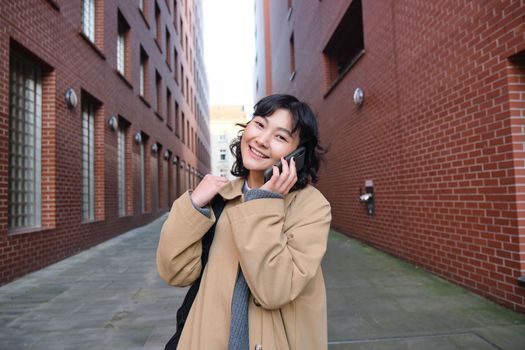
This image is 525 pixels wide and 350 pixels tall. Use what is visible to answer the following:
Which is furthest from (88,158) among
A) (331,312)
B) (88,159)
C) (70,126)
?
(331,312)

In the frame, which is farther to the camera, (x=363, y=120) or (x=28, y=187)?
(x=363, y=120)

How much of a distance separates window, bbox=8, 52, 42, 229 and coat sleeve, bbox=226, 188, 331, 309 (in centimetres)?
574

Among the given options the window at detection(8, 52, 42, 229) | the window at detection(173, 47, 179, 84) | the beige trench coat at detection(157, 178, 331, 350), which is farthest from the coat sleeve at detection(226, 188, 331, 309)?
the window at detection(173, 47, 179, 84)

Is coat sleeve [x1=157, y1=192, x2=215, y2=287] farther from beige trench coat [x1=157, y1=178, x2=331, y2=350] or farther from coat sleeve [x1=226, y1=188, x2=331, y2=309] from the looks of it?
coat sleeve [x1=226, y1=188, x2=331, y2=309]

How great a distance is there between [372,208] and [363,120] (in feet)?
5.94

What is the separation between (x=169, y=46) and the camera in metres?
20.0

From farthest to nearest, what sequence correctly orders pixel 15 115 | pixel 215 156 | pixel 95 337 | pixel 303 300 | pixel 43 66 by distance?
pixel 215 156
pixel 43 66
pixel 15 115
pixel 95 337
pixel 303 300

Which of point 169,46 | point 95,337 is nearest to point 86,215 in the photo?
point 95,337

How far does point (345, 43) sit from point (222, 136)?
56464 mm

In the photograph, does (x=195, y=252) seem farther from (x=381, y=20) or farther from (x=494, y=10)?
(x=381, y=20)

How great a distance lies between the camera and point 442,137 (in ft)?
14.8

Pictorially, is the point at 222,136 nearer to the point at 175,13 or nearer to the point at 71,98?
the point at 175,13

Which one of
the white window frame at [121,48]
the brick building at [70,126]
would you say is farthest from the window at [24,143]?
the white window frame at [121,48]

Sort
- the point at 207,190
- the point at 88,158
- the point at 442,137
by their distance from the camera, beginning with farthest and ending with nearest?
the point at 88,158 < the point at 442,137 < the point at 207,190
